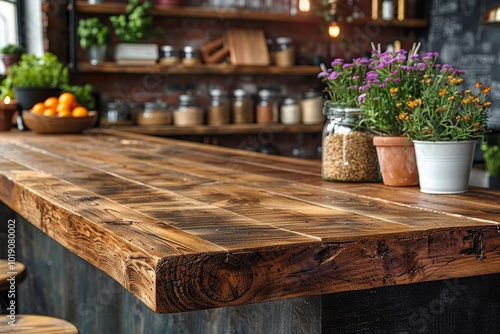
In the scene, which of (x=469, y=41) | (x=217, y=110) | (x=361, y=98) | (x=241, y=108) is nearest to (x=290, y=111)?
(x=241, y=108)

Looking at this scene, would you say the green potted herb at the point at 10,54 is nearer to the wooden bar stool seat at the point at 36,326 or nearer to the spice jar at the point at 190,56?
the spice jar at the point at 190,56

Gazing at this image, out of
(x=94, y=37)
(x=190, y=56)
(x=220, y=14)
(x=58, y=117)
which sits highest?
(x=220, y=14)

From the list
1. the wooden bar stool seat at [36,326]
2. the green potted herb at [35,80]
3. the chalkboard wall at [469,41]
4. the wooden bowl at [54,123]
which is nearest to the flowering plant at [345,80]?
the wooden bar stool seat at [36,326]

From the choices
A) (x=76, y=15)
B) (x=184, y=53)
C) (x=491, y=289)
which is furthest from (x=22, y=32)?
(x=491, y=289)

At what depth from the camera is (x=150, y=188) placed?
1480mm

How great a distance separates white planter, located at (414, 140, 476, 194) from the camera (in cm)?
139

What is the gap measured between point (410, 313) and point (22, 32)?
12.8 ft

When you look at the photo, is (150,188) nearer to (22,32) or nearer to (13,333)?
(13,333)

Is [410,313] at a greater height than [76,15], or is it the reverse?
[76,15]

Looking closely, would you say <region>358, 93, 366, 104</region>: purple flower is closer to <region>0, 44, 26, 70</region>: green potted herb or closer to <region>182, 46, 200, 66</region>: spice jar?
<region>0, 44, 26, 70</region>: green potted herb

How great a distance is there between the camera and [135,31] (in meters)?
4.50

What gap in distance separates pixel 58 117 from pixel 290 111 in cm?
195

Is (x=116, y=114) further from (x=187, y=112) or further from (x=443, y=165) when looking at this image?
(x=443, y=165)

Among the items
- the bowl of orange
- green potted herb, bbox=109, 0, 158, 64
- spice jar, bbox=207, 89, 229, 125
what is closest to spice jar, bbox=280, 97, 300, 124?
spice jar, bbox=207, 89, 229, 125
